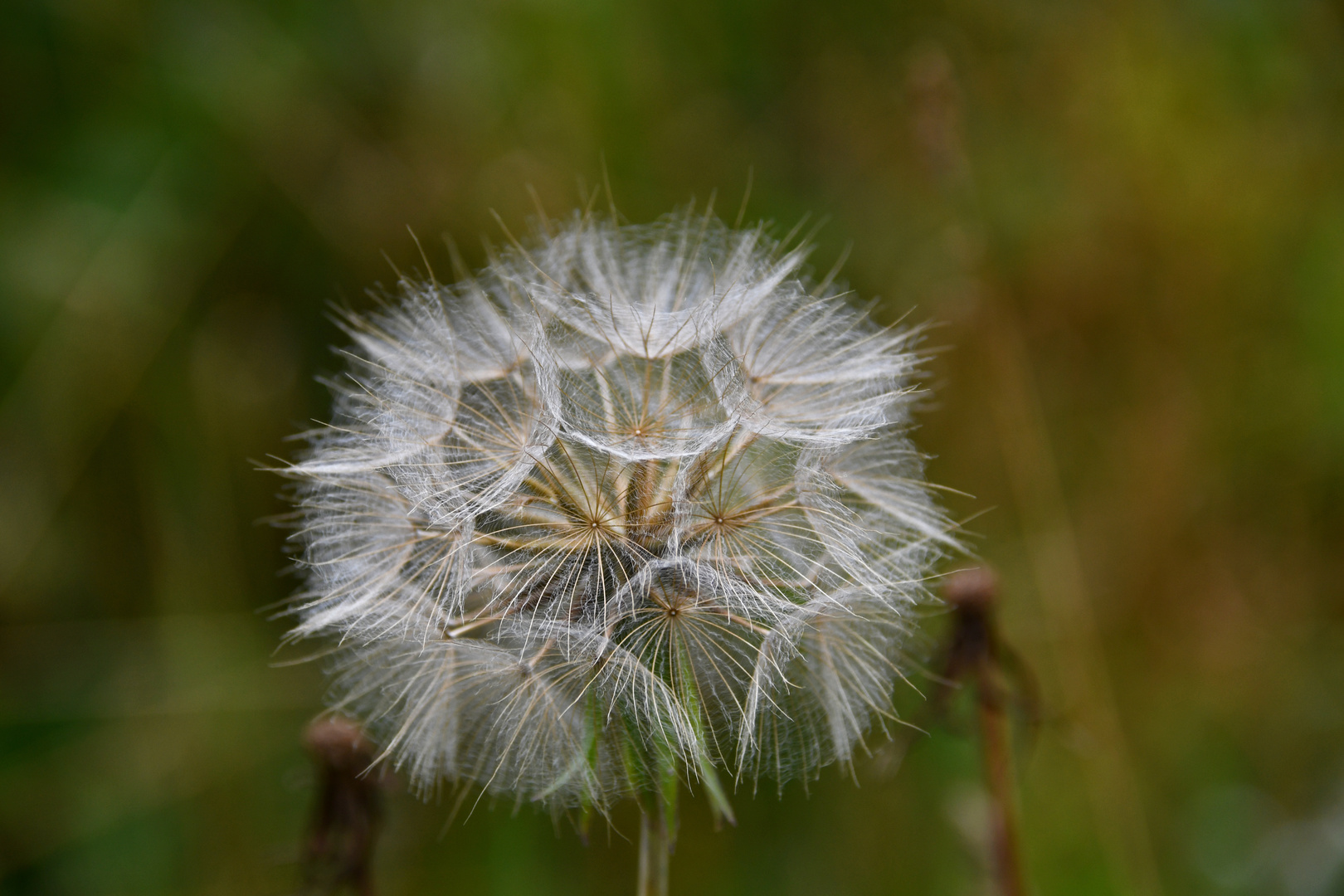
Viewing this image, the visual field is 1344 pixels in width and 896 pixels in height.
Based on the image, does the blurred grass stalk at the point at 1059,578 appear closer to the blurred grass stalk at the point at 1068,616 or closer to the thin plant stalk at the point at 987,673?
the blurred grass stalk at the point at 1068,616

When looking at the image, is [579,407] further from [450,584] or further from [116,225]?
[116,225]

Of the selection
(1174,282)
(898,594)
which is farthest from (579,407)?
(1174,282)

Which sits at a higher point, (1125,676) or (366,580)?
(1125,676)

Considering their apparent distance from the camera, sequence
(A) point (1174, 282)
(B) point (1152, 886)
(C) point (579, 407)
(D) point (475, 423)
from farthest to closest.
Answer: (A) point (1174, 282) < (B) point (1152, 886) < (D) point (475, 423) < (C) point (579, 407)

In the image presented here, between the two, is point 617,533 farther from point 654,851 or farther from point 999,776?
point 654,851

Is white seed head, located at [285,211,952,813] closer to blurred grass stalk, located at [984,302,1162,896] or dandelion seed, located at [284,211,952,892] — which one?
dandelion seed, located at [284,211,952,892]

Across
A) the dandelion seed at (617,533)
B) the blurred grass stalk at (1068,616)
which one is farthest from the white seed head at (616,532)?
the blurred grass stalk at (1068,616)

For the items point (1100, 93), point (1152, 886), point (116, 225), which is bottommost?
point (1152, 886)
